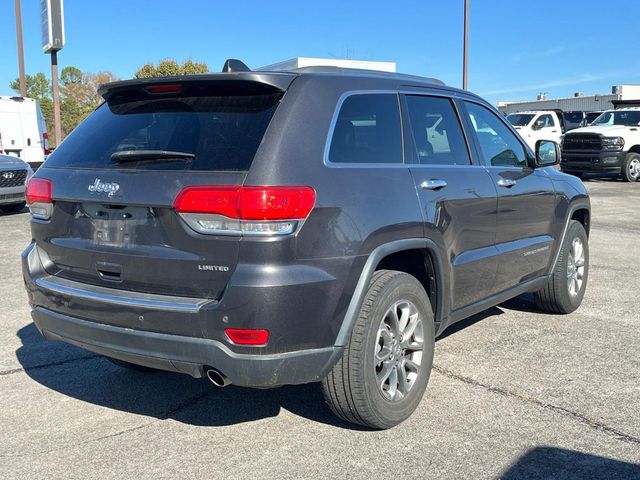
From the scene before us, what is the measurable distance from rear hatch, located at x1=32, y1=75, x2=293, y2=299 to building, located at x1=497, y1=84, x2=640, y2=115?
39.2 m

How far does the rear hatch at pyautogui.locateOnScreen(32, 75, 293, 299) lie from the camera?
9.77ft

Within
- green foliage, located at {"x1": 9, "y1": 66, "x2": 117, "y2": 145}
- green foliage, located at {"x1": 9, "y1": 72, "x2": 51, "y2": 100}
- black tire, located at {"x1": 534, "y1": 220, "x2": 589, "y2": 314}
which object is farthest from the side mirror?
green foliage, located at {"x1": 9, "y1": 72, "x2": 51, "y2": 100}

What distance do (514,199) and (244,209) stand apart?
2499mm

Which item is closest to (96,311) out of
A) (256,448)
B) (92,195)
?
(92,195)

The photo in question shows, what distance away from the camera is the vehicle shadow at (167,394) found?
3.73m

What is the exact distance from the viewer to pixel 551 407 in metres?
3.77

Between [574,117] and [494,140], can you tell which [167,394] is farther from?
[574,117]

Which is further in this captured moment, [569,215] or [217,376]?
[569,215]

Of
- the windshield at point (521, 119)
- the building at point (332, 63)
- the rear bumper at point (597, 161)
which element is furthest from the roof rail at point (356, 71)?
the windshield at point (521, 119)

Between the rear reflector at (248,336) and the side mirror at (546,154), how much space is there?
3.12 m

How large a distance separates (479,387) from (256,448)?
4.91 feet

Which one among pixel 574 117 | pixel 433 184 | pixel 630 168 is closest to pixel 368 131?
pixel 433 184

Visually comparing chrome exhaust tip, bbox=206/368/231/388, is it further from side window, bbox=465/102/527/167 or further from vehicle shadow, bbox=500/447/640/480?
side window, bbox=465/102/527/167

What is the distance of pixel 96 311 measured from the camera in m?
3.21
